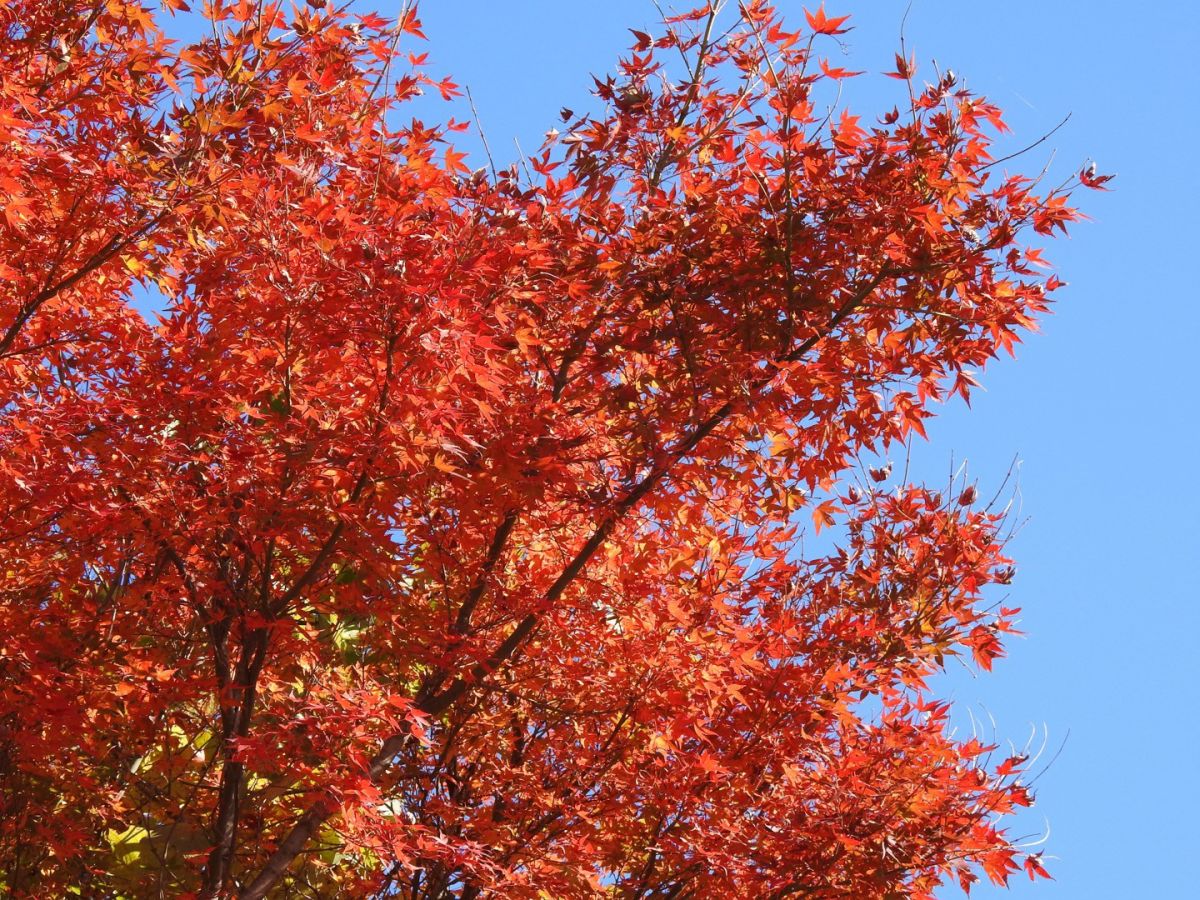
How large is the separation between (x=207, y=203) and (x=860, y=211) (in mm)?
2769

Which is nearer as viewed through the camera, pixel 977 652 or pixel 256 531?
pixel 256 531

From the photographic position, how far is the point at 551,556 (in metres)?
6.70

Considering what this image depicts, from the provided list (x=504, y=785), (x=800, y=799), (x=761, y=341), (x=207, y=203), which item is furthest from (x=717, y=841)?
(x=207, y=203)

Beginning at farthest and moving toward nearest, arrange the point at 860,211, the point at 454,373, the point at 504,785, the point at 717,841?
1. the point at 504,785
2. the point at 717,841
3. the point at 860,211
4. the point at 454,373

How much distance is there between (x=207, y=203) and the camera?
5.04 metres

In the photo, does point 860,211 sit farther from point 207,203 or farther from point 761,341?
point 207,203

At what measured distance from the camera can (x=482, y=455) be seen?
521cm

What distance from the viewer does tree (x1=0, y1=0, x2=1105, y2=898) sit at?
514cm

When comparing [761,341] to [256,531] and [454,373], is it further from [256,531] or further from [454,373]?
[256,531]

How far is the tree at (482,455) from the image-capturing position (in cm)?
Answer: 514

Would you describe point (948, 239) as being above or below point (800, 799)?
above

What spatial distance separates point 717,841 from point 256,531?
103 inches

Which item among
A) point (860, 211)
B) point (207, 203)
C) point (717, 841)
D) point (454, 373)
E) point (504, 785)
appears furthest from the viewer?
point (504, 785)

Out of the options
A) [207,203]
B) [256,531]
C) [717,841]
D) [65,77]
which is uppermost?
[65,77]
